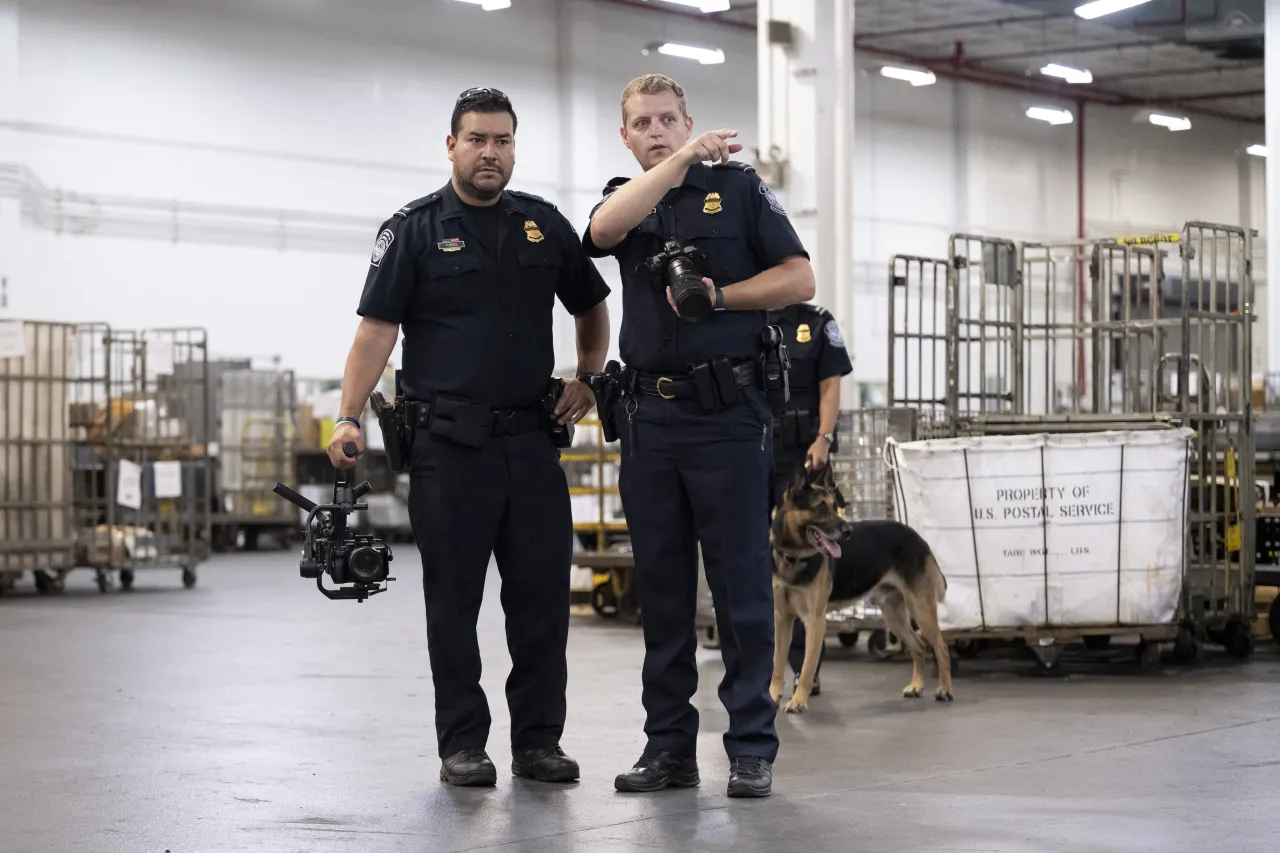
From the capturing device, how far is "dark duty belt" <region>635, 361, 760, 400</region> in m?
4.38

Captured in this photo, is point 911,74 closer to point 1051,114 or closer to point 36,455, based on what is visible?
point 1051,114

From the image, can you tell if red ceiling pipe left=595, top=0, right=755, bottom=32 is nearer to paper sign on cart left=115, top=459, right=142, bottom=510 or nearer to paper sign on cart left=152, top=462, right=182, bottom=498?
paper sign on cart left=152, top=462, right=182, bottom=498

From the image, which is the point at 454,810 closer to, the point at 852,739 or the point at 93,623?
the point at 852,739

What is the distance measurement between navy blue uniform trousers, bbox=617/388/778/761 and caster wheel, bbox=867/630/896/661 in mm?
3820

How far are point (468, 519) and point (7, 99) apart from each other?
15.1 metres

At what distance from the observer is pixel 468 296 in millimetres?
4578

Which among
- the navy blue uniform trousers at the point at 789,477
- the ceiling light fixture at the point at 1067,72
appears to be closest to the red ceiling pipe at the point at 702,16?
the ceiling light fixture at the point at 1067,72

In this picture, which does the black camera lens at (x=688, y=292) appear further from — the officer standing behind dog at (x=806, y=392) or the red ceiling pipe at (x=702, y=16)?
the red ceiling pipe at (x=702, y=16)

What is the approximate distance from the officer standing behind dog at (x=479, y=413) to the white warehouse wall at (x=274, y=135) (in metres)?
14.5

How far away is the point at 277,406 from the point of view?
1911 cm

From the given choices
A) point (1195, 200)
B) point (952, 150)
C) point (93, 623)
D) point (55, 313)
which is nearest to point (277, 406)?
point (55, 313)

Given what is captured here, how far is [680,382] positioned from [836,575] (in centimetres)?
250

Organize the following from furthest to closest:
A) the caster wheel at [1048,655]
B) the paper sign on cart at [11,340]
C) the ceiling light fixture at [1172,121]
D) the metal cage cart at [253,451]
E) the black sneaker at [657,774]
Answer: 1. the ceiling light fixture at [1172,121]
2. the metal cage cart at [253,451]
3. the paper sign on cart at [11,340]
4. the caster wheel at [1048,655]
5. the black sneaker at [657,774]

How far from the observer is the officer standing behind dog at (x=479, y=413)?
→ 14.9 feet
